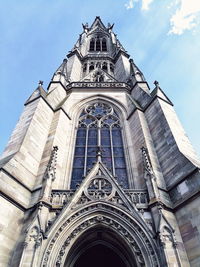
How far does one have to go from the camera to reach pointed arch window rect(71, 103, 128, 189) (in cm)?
900

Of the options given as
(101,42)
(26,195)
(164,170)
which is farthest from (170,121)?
(101,42)

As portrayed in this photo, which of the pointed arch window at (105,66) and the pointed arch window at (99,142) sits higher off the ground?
the pointed arch window at (105,66)

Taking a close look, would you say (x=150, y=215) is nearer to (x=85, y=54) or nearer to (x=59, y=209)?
(x=59, y=209)

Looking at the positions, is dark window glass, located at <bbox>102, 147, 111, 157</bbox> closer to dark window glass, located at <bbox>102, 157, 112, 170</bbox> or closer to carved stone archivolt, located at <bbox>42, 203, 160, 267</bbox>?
dark window glass, located at <bbox>102, 157, 112, 170</bbox>

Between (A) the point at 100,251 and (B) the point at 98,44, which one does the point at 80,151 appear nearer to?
(A) the point at 100,251

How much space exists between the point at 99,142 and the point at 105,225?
4.73 metres

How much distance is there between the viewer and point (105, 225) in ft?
19.7

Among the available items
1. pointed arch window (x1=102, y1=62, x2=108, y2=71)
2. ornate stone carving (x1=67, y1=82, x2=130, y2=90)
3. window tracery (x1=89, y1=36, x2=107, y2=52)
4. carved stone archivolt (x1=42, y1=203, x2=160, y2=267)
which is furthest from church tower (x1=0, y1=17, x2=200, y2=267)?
window tracery (x1=89, y1=36, x2=107, y2=52)

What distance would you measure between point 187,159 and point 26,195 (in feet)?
17.5

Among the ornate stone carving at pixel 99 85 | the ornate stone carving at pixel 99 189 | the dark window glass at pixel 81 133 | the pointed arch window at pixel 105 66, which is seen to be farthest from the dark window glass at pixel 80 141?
the pointed arch window at pixel 105 66

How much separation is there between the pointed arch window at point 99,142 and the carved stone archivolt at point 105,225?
212cm

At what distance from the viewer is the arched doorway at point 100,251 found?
19.6ft

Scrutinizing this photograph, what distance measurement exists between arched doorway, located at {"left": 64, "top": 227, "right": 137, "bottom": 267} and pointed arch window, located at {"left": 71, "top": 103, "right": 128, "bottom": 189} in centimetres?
222

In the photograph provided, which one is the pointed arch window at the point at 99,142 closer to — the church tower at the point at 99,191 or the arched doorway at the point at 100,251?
the church tower at the point at 99,191
